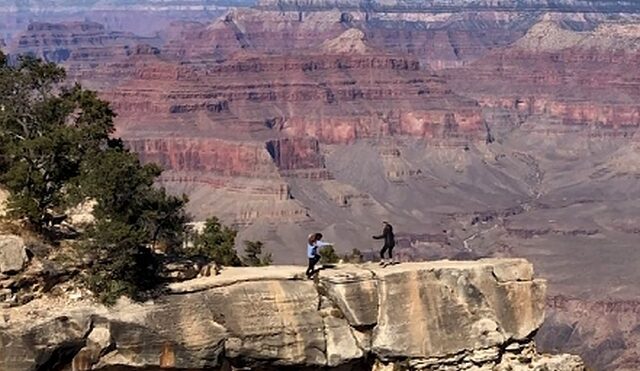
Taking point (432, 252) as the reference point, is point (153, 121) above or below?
above

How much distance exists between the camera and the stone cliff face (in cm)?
2620

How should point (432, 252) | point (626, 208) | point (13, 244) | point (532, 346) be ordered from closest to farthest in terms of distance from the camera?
point (13, 244) < point (532, 346) < point (432, 252) < point (626, 208)

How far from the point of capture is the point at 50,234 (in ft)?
94.6

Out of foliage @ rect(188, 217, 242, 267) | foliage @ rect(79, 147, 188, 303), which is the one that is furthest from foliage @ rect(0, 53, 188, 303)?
foliage @ rect(188, 217, 242, 267)

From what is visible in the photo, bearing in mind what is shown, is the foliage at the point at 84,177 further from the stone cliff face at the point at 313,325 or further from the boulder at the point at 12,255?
the boulder at the point at 12,255

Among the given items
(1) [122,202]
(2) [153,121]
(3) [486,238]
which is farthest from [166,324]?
(2) [153,121]

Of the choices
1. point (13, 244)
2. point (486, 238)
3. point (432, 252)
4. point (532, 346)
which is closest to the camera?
point (13, 244)

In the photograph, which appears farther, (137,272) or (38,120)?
(38,120)

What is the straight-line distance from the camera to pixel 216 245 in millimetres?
41156

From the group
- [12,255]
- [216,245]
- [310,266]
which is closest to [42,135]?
[12,255]

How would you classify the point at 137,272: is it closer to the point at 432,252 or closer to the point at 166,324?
the point at 166,324

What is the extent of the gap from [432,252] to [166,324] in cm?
Result: 13101

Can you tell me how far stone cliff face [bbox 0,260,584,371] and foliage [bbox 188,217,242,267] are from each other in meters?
7.89

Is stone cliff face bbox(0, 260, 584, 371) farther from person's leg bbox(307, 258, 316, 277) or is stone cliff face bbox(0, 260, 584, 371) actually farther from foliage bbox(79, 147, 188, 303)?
foliage bbox(79, 147, 188, 303)
